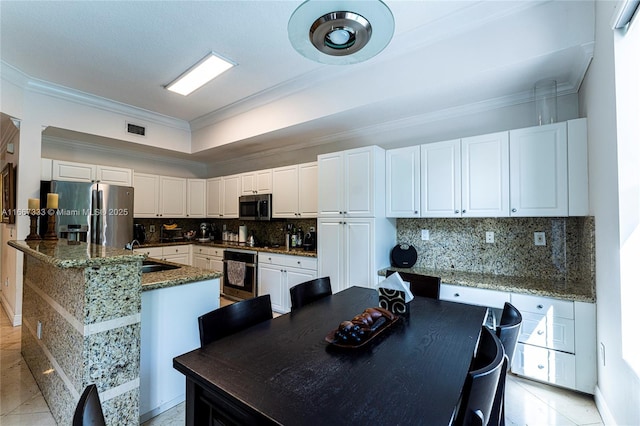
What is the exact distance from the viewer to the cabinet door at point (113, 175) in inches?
168

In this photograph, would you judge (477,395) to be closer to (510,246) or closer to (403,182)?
(510,246)

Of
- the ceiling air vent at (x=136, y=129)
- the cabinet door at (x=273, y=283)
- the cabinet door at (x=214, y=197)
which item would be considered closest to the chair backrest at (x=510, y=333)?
the cabinet door at (x=273, y=283)

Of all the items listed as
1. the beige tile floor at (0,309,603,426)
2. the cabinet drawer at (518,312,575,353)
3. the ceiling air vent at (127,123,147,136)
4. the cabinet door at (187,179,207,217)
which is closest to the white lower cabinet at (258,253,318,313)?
the beige tile floor at (0,309,603,426)

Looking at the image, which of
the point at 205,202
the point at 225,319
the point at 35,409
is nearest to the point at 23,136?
the point at 205,202

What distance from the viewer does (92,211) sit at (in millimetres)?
3908

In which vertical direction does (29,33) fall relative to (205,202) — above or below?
above

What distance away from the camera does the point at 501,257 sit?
2822mm

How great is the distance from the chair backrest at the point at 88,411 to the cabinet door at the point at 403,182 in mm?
2850

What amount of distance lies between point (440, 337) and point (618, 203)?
4.28ft

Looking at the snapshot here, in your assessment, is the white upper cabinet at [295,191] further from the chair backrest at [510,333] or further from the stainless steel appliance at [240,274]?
the chair backrest at [510,333]

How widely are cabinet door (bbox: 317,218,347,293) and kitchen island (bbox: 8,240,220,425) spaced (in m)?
1.87

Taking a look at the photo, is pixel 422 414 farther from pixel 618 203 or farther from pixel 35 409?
pixel 35 409

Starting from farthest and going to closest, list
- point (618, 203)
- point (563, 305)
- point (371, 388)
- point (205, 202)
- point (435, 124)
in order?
point (205, 202) → point (435, 124) → point (563, 305) → point (618, 203) → point (371, 388)

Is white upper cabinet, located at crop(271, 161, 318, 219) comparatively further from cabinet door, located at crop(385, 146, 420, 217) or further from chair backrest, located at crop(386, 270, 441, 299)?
chair backrest, located at crop(386, 270, 441, 299)
